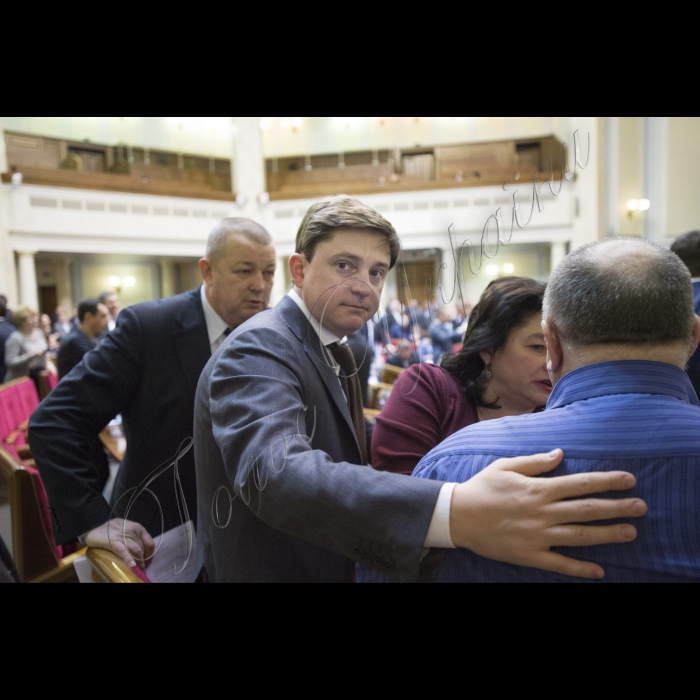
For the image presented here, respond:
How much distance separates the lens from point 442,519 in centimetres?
57

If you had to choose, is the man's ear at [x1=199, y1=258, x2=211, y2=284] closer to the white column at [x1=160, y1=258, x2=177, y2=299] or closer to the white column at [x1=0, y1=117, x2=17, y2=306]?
the white column at [x1=0, y1=117, x2=17, y2=306]

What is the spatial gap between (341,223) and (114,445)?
5.24 feet

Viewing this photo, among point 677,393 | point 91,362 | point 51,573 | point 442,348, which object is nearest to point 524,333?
point 442,348

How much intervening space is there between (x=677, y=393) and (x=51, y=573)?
1465 millimetres

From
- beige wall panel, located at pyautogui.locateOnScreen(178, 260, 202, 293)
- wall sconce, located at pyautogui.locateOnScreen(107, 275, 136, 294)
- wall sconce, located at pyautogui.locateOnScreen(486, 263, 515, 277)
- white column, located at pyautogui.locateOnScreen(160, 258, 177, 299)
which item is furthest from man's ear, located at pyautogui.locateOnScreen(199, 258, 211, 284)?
wall sconce, located at pyautogui.locateOnScreen(107, 275, 136, 294)

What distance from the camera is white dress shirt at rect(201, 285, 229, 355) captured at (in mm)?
1151

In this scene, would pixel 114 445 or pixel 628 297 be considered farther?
pixel 114 445

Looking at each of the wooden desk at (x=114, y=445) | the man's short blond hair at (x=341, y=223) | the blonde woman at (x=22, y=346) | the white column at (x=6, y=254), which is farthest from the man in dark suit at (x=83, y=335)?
the white column at (x=6, y=254)

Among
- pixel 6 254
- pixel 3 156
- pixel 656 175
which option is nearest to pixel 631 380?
pixel 656 175

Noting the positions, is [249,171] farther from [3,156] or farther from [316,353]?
[316,353]

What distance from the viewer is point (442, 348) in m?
1.11

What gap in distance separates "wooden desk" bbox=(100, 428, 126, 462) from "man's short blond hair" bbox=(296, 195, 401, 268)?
4.43ft

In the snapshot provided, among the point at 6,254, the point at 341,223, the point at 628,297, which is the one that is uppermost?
the point at 6,254

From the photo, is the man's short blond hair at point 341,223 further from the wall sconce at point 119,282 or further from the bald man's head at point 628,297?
the wall sconce at point 119,282
